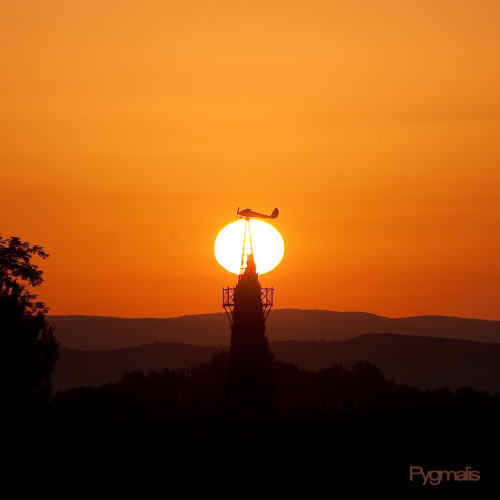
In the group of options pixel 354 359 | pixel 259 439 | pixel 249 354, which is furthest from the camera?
pixel 354 359

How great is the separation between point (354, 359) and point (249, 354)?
112 m

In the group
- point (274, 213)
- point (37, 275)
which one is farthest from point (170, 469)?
point (37, 275)

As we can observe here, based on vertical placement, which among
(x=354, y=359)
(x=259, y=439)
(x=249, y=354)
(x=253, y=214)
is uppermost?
(x=354, y=359)

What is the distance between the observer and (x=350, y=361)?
156 m

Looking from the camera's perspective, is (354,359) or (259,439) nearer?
(259,439)

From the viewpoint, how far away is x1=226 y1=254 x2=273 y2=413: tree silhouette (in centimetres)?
4666

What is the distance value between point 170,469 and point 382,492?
6551mm

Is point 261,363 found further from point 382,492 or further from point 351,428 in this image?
point 382,492

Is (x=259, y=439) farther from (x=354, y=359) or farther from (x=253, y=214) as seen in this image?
(x=354, y=359)

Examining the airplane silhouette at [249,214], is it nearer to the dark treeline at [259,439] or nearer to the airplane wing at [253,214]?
the airplane wing at [253,214]

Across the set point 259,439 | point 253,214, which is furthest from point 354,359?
point 259,439

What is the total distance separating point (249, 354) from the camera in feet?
155

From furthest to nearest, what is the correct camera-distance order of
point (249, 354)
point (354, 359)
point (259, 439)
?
1. point (354, 359)
2. point (249, 354)
3. point (259, 439)

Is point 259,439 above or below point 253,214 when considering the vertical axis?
below
